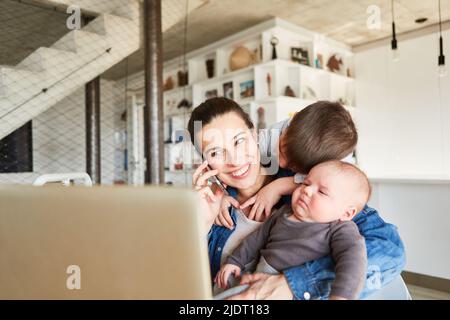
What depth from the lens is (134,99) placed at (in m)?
6.98

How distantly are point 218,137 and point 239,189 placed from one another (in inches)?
8.3

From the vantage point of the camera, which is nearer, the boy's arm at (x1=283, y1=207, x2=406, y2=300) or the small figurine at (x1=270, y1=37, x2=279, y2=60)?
the boy's arm at (x1=283, y1=207, x2=406, y2=300)

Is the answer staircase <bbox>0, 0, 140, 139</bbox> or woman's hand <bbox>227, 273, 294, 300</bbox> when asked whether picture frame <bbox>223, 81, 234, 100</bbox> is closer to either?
staircase <bbox>0, 0, 140, 139</bbox>

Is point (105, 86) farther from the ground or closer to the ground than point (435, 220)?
farther from the ground

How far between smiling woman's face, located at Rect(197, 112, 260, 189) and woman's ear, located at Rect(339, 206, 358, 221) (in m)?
0.31

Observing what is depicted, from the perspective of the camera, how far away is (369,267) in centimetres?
81

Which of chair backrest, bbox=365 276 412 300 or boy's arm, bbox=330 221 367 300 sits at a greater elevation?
boy's arm, bbox=330 221 367 300

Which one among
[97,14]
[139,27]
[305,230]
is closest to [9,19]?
[97,14]

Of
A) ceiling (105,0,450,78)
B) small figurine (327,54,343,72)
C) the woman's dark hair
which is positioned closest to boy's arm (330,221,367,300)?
the woman's dark hair

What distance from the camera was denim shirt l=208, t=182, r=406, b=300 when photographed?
0.79 m

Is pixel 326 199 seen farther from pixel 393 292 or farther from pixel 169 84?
pixel 169 84

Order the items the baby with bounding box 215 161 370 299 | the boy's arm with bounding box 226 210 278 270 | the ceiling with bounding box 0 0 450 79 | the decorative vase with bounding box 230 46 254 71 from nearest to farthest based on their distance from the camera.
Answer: the baby with bounding box 215 161 370 299, the boy's arm with bounding box 226 210 278 270, the ceiling with bounding box 0 0 450 79, the decorative vase with bounding box 230 46 254 71

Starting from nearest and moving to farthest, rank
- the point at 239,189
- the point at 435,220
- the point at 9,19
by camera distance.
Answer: the point at 239,189 → the point at 435,220 → the point at 9,19

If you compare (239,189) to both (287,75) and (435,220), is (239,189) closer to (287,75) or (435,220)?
(435,220)
